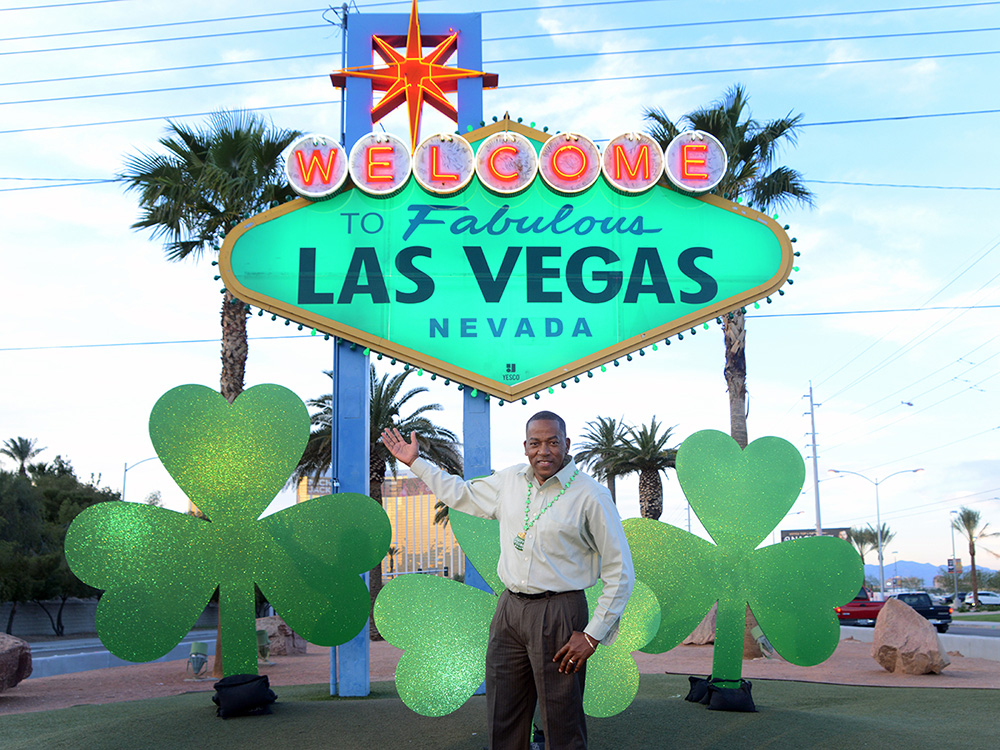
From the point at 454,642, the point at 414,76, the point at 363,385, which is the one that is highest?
the point at 414,76

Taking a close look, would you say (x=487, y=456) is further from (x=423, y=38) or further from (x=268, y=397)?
(x=423, y=38)

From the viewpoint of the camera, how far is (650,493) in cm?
2972

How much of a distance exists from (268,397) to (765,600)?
447cm

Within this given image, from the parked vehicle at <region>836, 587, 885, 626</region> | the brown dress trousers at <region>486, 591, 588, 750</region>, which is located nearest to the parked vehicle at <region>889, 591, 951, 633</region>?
the parked vehicle at <region>836, 587, 885, 626</region>

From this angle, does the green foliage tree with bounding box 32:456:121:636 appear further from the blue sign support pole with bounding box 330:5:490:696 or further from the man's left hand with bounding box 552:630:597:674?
the man's left hand with bounding box 552:630:597:674

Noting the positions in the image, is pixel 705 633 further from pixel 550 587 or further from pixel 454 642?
pixel 550 587

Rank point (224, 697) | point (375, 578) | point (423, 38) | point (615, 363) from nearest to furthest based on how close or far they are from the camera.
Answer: point (224, 697)
point (615, 363)
point (423, 38)
point (375, 578)

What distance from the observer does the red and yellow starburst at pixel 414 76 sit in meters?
9.96

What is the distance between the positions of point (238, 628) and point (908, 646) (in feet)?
32.2

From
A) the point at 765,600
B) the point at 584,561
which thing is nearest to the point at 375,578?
the point at 765,600

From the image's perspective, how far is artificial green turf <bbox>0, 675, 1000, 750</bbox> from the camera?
5.96 meters

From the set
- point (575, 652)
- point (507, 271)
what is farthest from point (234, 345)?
point (575, 652)

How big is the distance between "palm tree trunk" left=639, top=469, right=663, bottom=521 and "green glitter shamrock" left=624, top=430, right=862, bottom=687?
22213 millimetres

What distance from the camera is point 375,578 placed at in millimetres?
24734
